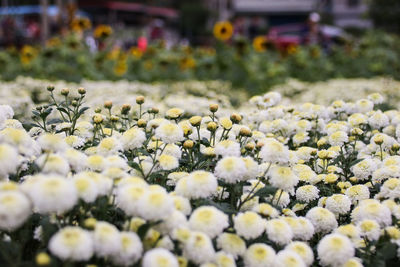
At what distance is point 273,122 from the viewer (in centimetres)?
232

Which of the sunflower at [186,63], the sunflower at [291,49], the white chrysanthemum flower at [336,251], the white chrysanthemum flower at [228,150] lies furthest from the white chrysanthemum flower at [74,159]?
the sunflower at [291,49]

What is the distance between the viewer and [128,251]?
1.10 meters

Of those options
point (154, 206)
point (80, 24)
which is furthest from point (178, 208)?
point (80, 24)

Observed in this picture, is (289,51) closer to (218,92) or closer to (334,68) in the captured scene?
(334,68)

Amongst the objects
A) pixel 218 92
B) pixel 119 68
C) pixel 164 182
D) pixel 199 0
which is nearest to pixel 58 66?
pixel 119 68

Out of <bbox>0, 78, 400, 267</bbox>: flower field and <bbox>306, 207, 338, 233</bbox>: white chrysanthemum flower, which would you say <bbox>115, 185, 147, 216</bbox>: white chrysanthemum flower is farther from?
<bbox>306, 207, 338, 233</bbox>: white chrysanthemum flower

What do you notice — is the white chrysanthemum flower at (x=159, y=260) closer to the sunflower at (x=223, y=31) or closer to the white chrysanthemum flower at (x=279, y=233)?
the white chrysanthemum flower at (x=279, y=233)

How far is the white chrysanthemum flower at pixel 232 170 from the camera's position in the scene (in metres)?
1.37

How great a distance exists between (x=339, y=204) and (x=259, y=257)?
54cm

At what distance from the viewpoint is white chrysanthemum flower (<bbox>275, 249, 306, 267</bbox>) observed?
1.21m

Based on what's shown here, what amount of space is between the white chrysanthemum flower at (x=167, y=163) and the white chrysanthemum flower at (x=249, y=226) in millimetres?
330

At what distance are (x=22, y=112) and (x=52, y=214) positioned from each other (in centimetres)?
238

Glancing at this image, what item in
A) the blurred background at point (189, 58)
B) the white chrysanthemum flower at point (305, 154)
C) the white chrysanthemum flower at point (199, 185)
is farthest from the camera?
the blurred background at point (189, 58)

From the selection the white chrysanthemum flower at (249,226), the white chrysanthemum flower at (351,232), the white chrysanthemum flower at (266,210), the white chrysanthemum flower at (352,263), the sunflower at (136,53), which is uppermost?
the white chrysanthemum flower at (249,226)
